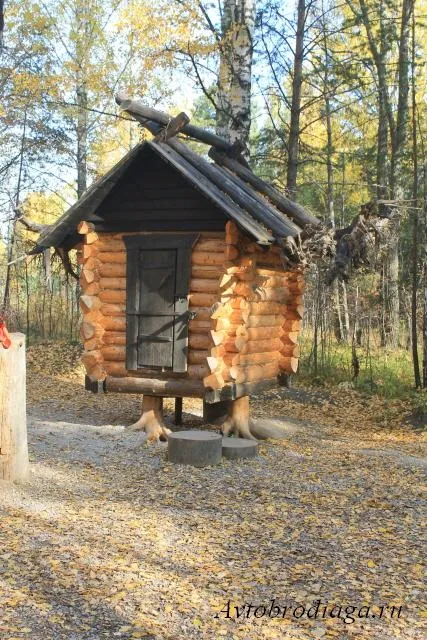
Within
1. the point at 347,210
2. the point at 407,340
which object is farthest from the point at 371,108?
the point at 407,340

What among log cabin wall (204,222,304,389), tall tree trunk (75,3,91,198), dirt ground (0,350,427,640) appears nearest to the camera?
dirt ground (0,350,427,640)

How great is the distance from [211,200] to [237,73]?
16.7 ft

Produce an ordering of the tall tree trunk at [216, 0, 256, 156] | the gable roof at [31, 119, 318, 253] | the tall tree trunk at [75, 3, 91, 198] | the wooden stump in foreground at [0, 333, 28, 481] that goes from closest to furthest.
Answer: the wooden stump in foreground at [0, 333, 28, 481] < the gable roof at [31, 119, 318, 253] < the tall tree trunk at [216, 0, 256, 156] < the tall tree trunk at [75, 3, 91, 198]

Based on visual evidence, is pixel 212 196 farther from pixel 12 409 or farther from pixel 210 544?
pixel 210 544

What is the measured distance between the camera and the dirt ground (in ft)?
14.4

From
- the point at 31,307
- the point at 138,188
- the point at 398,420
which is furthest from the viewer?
the point at 31,307

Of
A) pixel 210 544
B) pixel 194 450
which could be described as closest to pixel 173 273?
pixel 194 450

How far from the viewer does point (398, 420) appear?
12.9m

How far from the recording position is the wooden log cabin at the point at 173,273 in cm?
950

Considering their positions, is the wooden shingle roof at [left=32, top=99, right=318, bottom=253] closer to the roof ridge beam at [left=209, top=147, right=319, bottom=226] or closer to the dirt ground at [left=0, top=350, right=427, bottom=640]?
Result: the roof ridge beam at [left=209, top=147, right=319, bottom=226]

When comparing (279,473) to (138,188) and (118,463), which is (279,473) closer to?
(118,463)

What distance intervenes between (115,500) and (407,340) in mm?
15341

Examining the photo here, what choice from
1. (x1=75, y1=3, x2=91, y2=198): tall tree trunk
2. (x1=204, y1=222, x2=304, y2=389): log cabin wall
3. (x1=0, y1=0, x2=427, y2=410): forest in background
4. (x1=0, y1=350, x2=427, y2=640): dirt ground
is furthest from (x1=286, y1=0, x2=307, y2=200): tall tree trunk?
(x1=75, y1=3, x2=91, y2=198): tall tree trunk

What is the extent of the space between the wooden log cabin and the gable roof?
21 mm
